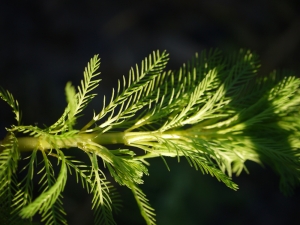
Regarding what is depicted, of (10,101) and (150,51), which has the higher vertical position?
(150,51)

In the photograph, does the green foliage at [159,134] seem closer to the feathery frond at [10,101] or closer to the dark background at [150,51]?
the feathery frond at [10,101]

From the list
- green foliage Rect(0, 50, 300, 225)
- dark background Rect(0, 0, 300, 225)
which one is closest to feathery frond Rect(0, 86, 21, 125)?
green foliage Rect(0, 50, 300, 225)

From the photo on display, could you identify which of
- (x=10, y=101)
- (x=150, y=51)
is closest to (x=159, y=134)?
(x=10, y=101)

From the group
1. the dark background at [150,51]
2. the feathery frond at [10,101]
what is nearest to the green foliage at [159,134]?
the feathery frond at [10,101]

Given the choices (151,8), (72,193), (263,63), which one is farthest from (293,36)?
(72,193)

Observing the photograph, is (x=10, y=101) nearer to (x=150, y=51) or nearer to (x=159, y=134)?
(x=159, y=134)

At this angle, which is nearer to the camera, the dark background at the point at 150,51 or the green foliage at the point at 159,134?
the green foliage at the point at 159,134

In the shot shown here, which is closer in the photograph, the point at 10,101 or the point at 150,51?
the point at 10,101
